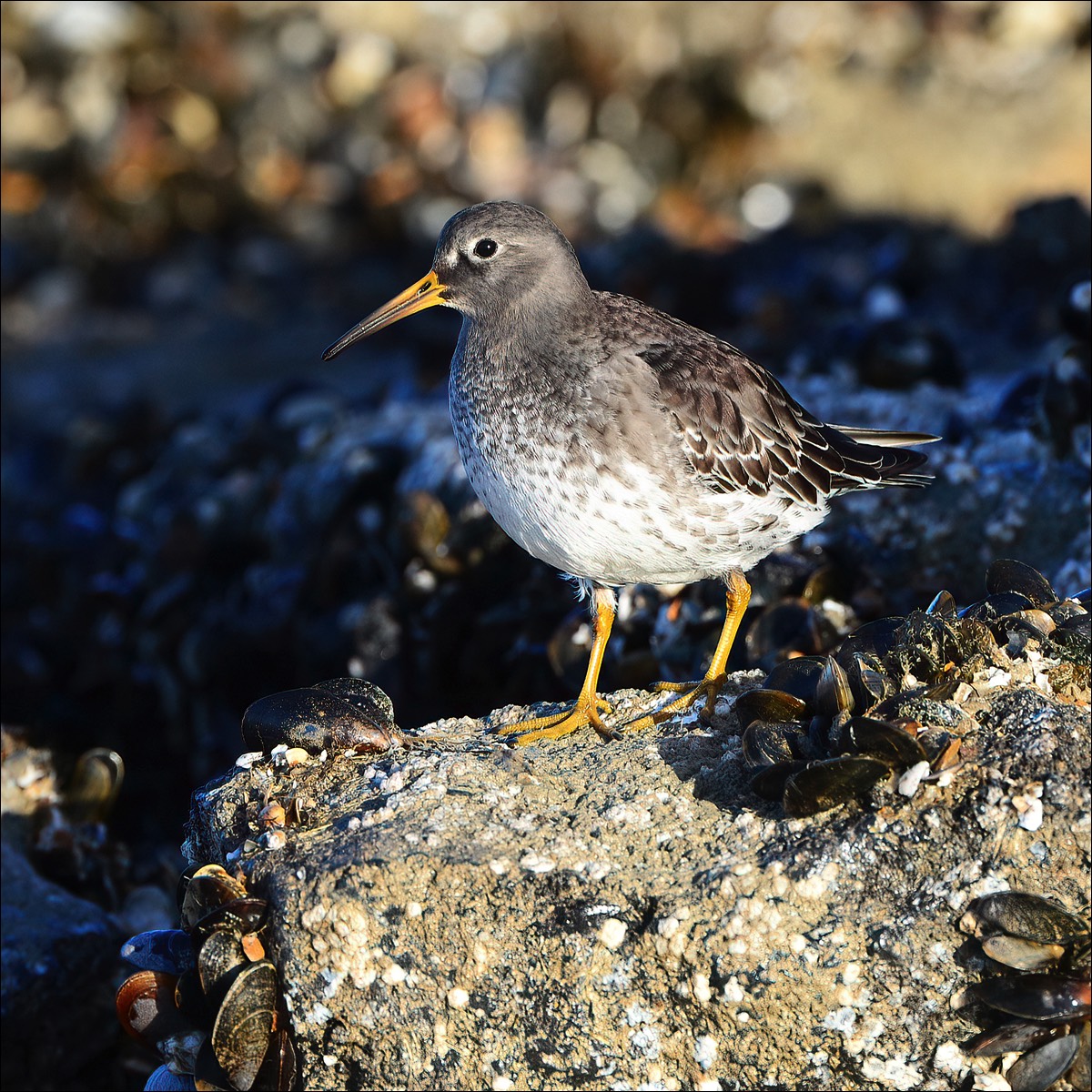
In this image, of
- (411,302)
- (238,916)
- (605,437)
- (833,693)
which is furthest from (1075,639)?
(411,302)

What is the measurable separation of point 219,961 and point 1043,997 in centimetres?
248

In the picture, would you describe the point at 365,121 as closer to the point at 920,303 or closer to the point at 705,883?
the point at 920,303

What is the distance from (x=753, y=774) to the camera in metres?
4.24

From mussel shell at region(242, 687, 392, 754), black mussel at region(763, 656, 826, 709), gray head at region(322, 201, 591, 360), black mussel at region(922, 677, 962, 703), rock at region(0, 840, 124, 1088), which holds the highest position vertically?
gray head at region(322, 201, 591, 360)

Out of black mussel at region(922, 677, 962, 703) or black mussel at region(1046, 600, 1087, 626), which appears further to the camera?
black mussel at region(1046, 600, 1087, 626)

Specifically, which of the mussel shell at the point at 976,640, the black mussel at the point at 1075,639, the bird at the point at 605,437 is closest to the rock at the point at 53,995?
the bird at the point at 605,437

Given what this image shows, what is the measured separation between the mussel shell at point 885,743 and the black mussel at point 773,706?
489 mm

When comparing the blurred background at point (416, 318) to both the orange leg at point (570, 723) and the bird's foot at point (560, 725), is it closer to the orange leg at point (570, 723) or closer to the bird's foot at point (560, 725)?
the orange leg at point (570, 723)

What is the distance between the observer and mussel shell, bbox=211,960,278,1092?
3984mm

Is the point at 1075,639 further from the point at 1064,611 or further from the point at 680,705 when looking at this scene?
the point at 680,705

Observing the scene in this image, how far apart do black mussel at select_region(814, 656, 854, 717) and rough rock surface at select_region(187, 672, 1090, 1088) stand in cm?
33

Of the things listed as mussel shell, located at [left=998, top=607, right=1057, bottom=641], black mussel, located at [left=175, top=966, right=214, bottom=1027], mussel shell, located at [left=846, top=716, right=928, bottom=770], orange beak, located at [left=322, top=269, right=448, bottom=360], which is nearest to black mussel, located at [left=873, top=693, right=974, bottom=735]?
mussel shell, located at [left=846, top=716, right=928, bottom=770]

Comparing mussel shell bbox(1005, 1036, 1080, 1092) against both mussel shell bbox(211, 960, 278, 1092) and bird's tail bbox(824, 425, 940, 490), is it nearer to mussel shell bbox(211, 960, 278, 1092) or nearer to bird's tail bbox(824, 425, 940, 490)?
mussel shell bbox(211, 960, 278, 1092)

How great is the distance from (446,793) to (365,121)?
10.8m
